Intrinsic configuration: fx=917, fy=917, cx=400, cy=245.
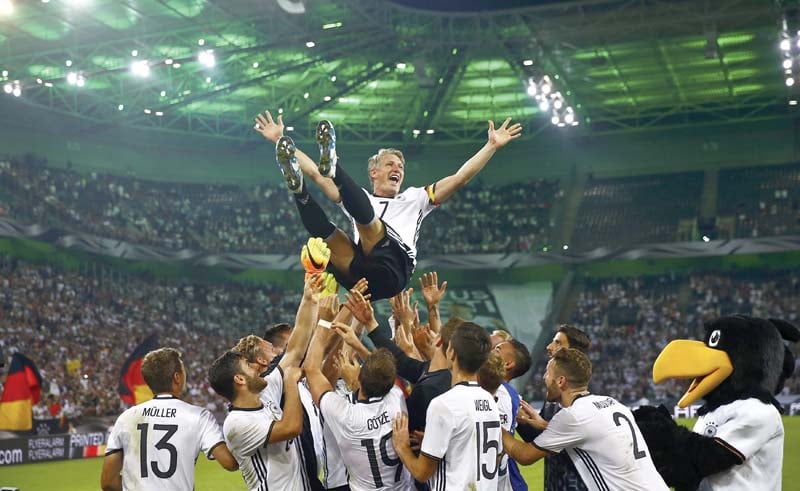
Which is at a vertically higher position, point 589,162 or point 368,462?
point 589,162

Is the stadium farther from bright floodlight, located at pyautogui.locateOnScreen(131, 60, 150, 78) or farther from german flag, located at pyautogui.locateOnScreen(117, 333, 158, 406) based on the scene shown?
german flag, located at pyautogui.locateOnScreen(117, 333, 158, 406)

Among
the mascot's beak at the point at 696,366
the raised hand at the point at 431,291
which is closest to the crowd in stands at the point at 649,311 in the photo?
Result: the raised hand at the point at 431,291

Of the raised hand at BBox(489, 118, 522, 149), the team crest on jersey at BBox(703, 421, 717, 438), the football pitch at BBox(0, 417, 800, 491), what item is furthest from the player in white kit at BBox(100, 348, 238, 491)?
the football pitch at BBox(0, 417, 800, 491)

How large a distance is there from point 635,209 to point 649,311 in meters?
4.87

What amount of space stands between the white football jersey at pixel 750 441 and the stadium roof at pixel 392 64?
23.9 meters

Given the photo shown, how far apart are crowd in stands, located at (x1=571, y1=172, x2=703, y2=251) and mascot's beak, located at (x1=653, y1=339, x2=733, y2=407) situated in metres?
33.6

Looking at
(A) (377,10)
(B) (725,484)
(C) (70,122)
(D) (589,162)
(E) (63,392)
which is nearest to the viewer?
(B) (725,484)

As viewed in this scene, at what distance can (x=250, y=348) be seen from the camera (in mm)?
5930

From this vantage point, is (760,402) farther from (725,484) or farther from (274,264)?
(274,264)

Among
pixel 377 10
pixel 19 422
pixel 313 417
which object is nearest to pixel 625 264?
pixel 377 10

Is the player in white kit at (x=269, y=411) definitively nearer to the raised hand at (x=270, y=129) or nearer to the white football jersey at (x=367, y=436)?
the white football jersey at (x=367, y=436)

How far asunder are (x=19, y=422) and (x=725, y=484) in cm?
1722

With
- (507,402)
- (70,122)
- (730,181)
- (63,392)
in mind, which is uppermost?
(70,122)

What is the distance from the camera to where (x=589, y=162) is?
42.0m
